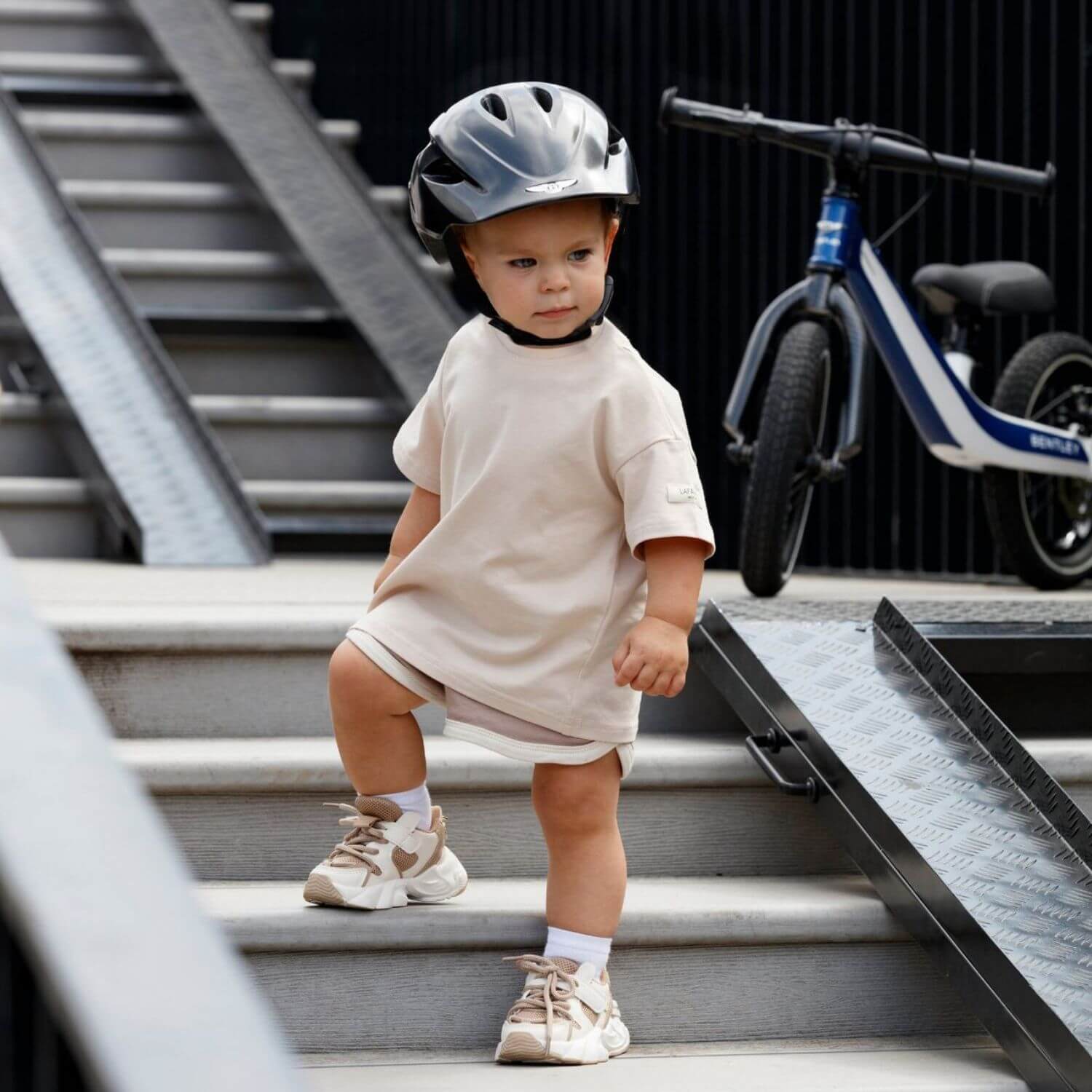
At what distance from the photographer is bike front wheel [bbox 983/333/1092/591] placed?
3426mm

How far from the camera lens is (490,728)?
179 centimetres

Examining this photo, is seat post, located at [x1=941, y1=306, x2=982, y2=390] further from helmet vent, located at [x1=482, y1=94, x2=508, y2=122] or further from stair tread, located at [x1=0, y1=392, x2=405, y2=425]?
helmet vent, located at [x1=482, y1=94, x2=508, y2=122]

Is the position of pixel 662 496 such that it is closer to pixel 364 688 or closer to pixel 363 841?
pixel 364 688

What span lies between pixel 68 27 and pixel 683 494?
497 cm

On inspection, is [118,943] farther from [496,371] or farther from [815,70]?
[815,70]

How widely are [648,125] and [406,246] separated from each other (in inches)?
41.1

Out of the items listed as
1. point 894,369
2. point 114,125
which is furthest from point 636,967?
point 114,125

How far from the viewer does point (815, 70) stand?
3.97 m

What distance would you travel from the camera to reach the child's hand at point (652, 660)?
1.64m

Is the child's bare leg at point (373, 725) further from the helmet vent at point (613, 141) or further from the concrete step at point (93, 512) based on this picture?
the concrete step at point (93, 512)

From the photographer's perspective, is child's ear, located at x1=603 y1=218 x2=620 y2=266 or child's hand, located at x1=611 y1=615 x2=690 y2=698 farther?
child's ear, located at x1=603 y1=218 x2=620 y2=266

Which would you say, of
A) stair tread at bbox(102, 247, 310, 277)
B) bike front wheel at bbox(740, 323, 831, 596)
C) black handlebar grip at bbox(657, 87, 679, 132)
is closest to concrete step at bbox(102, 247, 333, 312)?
stair tread at bbox(102, 247, 310, 277)

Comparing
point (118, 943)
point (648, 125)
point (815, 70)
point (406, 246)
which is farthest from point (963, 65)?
point (118, 943)

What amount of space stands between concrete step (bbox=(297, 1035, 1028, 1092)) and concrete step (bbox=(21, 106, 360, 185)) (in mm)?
3959
